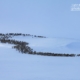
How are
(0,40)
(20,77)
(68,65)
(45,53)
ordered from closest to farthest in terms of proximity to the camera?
(20,77), (68,65), (45,53), (0,40)

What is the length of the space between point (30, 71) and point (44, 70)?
280 mm

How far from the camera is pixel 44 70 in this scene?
3883 millimetres

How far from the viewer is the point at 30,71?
380 centimetres

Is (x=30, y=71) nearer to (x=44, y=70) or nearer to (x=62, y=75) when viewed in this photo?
(x=44, y=70)

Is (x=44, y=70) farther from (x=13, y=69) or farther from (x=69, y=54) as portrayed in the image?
(x=69, y=54)

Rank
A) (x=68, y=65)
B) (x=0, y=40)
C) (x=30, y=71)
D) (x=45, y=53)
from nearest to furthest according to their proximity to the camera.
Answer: (x=30, y=71) < (x=68, y=65) < (x=45, y=53) < (x=0, y=40)

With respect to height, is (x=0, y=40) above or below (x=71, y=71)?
above

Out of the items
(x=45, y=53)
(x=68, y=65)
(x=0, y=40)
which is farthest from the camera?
(x=0, y=40)

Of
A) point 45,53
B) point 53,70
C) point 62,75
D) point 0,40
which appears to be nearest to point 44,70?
point 53,70

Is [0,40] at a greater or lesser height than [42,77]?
greater

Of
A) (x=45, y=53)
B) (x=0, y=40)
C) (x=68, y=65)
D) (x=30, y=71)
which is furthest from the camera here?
(x=0, y=40)

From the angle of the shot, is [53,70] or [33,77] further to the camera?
[53,70]

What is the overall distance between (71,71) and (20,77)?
1038 mm

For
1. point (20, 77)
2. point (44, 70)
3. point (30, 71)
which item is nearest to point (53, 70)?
point (44, 70)
